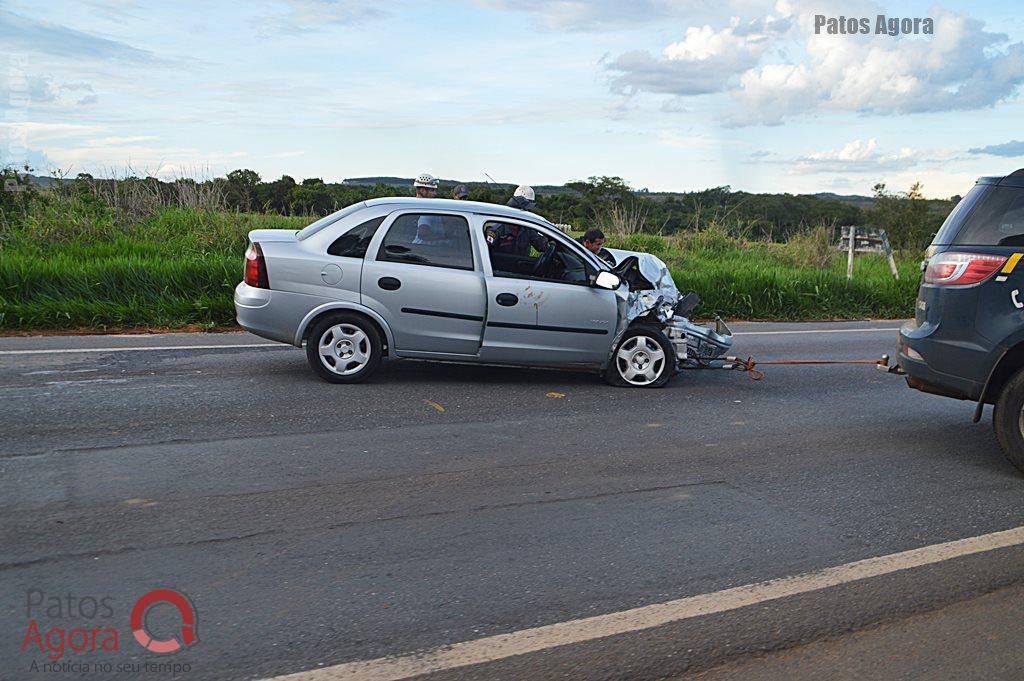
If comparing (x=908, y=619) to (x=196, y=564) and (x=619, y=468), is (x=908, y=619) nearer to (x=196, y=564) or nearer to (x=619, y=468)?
(x=619, y=468)

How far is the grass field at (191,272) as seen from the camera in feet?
39.8

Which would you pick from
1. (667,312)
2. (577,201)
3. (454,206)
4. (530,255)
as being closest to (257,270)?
(454,206)

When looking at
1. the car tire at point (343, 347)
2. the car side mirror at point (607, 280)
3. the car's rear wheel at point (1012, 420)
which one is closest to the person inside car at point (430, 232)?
the car tire at point (343, 347)

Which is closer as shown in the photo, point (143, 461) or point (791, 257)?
point (143, 461)

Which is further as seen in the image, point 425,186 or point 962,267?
point 425,186

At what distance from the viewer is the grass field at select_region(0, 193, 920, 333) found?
1212 cm

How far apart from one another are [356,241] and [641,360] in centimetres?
290

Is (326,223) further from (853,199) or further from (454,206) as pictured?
(853,199)

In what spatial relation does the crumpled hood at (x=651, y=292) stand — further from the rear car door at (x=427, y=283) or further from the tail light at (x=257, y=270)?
the tail light at (x=257, y=270)

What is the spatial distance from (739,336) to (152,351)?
303 inches

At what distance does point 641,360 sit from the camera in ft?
31.1

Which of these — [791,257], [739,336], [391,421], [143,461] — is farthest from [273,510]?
[791,257]

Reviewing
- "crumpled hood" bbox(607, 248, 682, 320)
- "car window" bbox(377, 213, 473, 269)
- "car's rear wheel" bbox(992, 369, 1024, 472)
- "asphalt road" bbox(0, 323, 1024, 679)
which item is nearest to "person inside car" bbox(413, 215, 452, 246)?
"car window" bbox(377, 213, 473, 269)

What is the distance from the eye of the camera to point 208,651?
151 inches
